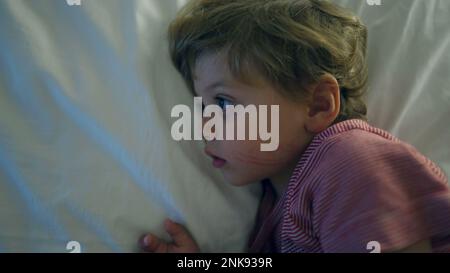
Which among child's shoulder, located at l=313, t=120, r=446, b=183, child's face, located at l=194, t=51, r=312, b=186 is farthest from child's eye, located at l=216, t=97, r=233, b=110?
child's shoulder, located at l=313, t=120, r=446, b=183

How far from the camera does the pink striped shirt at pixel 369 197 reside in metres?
0.44

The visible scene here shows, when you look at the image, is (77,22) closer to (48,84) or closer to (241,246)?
(48,84)

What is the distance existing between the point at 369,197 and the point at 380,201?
1 centimetres

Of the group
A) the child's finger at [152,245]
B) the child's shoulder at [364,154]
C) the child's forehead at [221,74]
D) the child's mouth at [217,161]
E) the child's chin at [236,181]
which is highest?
the child's forehead at [221,74]

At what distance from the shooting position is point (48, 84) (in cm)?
50

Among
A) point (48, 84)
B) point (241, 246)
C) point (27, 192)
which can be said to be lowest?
point (241, 246)

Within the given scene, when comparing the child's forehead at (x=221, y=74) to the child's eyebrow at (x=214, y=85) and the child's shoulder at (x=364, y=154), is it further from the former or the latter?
the child's shoulder at (x=364, y=154)

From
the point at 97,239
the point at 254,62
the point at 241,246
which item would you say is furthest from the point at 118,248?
the point at 254,62

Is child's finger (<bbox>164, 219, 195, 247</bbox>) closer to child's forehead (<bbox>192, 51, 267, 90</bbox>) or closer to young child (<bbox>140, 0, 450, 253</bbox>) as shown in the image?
young child (<bbox>140, 0, 450, 253</bbox>)

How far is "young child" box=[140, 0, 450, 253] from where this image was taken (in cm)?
45

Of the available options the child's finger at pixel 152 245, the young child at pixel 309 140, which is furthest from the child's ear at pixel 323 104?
the child's finger at pixel 152 245

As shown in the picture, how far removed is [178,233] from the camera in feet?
1.73

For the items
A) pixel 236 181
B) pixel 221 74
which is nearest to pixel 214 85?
pixel 221 74
